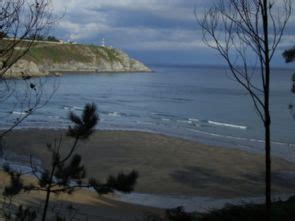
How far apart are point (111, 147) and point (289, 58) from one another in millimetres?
13247

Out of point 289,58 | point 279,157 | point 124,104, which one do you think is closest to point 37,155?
point 279,157

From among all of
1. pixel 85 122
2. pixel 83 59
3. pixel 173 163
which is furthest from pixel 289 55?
pixel 83 59

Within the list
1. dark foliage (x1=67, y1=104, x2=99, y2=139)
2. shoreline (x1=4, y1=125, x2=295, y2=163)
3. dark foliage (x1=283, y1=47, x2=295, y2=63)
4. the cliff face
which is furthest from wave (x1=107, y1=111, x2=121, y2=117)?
the cliff face

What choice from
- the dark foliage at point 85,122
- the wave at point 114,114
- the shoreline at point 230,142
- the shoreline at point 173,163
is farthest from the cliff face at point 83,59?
the dark foliage at point 85,122

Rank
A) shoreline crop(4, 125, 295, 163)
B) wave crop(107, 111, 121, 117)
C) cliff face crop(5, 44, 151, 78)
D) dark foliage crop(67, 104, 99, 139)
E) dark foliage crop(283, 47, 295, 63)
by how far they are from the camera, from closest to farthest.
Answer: dark foliage crop(67, 104, 99, 139) → dark foliage crop(283, 47, 295, 63) → shoreline crop(4, 125, 295, 163) → wave crop(107, 111, 121, 117) → cliff face crop(5, 44, 151, 78)

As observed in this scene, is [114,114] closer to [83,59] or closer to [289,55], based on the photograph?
[289,55]

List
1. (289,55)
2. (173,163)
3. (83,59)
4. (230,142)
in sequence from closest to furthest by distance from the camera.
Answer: (289,55)
(173,163)
(230,142)
(83,59)

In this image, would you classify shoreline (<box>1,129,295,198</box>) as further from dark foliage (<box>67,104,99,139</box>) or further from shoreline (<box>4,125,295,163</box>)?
dark foliage (<box>67,104,99,139</box>)

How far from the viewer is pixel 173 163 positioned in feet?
76.6

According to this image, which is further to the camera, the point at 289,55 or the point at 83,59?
the point at 83,59

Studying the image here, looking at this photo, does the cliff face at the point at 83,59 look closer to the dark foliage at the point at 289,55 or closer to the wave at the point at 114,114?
the wave at the point at 114,114

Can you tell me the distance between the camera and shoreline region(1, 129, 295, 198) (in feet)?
63.1

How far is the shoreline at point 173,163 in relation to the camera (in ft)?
63.1

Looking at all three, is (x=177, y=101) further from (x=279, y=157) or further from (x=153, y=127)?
(x=279, y=157)
